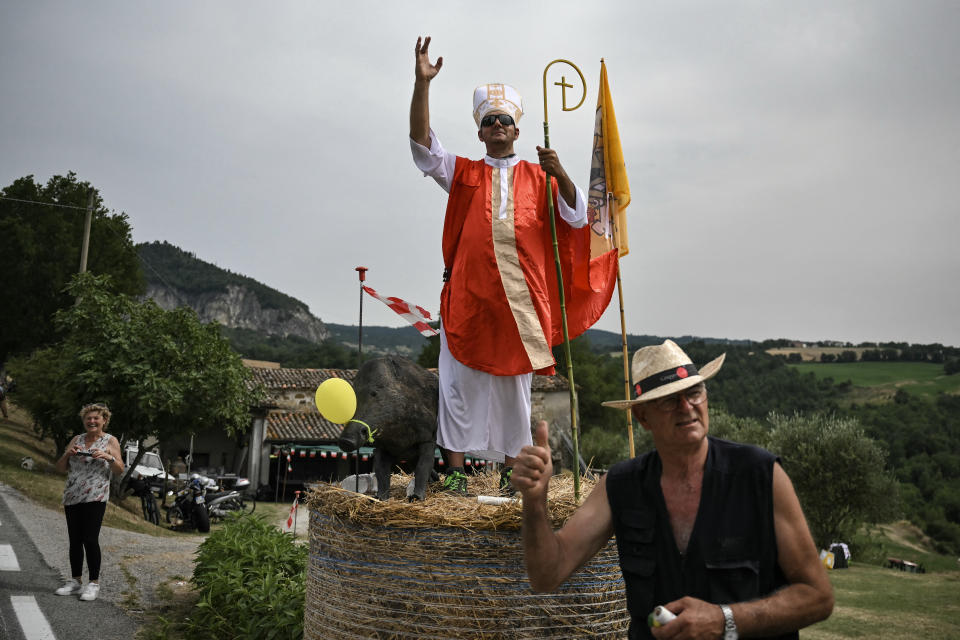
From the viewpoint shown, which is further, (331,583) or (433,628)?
(331,583)

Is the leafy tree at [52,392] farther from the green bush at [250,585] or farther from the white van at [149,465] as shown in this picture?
the green bush at [250,585]

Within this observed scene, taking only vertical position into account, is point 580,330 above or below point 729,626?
above

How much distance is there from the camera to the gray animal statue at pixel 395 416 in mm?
3809

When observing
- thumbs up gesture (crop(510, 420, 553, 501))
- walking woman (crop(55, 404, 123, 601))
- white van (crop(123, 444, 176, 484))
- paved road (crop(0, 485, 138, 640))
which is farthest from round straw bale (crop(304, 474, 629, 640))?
white van (crop(123, 444, 176, 484))

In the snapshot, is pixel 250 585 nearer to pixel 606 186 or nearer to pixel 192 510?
pixel 606 186

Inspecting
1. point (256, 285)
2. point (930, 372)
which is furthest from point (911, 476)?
point (256, 285)

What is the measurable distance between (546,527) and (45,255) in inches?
1350

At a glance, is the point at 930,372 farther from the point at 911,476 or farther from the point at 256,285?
the point at 256,285

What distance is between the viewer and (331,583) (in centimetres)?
346

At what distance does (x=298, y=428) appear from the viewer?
3375cm

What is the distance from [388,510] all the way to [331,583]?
54cm

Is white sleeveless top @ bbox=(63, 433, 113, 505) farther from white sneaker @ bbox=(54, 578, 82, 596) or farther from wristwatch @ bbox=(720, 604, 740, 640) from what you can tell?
wristwatch @ bbox=(720, 604, 740, 640)

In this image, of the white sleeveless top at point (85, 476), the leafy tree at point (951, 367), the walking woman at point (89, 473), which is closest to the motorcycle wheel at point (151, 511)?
the walking woman at point (89, 473)

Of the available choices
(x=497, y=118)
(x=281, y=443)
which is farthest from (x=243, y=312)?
(x=497, y=118)
